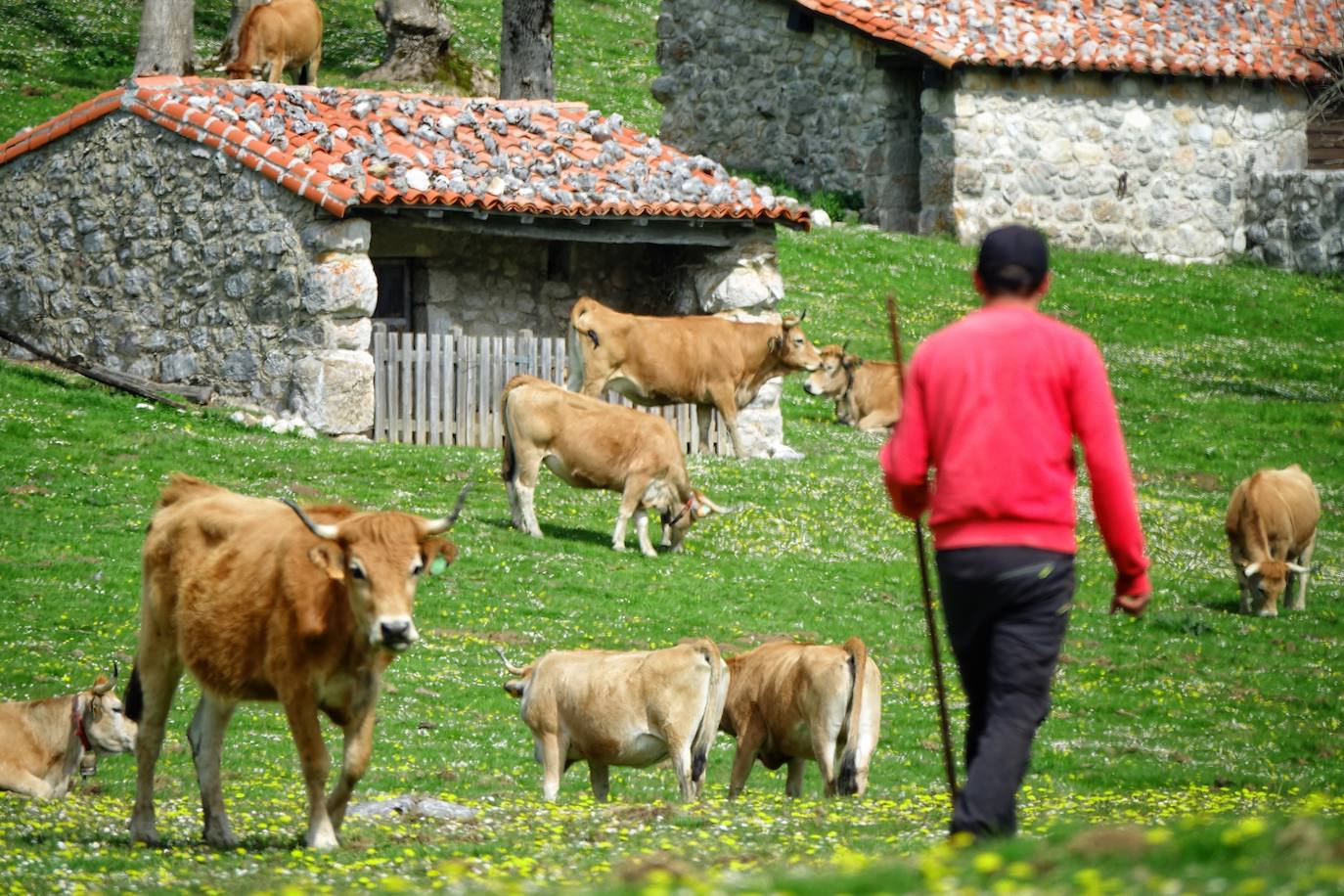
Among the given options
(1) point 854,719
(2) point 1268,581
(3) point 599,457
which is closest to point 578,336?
(3) point 599,457

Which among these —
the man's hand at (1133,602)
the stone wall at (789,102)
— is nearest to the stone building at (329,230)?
the stone wall at (789,102)

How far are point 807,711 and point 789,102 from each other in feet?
93.0

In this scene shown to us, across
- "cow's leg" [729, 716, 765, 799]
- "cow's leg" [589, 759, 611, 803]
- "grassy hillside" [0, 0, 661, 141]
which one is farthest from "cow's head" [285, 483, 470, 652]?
"grassy hillside" [0, 0, 661, 141]

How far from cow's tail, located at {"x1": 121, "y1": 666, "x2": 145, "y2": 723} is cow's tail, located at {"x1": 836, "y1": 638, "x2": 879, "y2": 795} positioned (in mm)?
4289

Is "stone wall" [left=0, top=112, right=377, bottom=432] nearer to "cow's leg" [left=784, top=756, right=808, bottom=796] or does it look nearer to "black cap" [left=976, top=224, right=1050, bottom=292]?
"cow's leg" [left=784, top=756, right=808, bottom=796]

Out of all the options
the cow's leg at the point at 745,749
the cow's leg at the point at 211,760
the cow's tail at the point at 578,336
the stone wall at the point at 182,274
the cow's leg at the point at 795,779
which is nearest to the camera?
the cow's leg at the point at 211,760

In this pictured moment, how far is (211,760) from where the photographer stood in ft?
32.7

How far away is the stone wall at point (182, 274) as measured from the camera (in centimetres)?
2422

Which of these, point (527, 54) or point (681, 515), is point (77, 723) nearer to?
Answer: point (681, 515)

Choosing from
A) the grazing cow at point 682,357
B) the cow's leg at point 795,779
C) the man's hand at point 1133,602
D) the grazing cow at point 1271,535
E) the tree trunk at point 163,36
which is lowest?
the cow's leg at point 795,779

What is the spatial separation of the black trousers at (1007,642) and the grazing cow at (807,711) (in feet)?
15.9

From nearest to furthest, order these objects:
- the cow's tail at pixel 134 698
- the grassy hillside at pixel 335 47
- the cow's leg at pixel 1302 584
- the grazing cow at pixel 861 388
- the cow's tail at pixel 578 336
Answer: the cow's tail at pixel 134 698 → the cow's leg at pixel 1302 584 → the cow's tail at pixel 578 336 → the grazing cow at pixel 861 388 → the grassy hillside at pixel 335 47

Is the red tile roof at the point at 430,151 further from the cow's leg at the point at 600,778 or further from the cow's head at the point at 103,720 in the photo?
the cow's leg at the point at 600,778

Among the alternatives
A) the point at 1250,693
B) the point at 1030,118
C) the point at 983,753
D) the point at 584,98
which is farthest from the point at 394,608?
the point at 584,98
